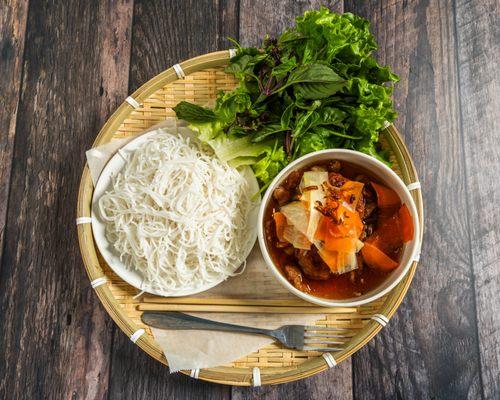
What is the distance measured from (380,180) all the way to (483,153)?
1.00 meters

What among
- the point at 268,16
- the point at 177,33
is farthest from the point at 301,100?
the point at 177,33

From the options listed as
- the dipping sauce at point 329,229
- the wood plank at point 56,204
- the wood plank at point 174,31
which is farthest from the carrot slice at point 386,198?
the wood plank at point 56,204

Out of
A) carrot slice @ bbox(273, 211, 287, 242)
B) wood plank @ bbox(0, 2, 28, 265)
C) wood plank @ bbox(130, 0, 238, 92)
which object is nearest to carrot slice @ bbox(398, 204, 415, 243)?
carrot slice @ bbox(273, 211, 287, 242)

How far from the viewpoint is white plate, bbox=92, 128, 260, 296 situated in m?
2.48

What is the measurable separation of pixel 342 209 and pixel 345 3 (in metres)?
1.58

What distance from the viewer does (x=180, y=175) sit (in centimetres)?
247

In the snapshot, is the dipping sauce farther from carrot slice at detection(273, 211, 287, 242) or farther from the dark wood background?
the dark wood background

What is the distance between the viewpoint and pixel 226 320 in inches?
99.6

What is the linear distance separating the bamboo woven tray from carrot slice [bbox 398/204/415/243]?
29 centimetres

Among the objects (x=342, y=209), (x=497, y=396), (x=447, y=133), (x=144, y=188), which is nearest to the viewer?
(x=342, y=209)

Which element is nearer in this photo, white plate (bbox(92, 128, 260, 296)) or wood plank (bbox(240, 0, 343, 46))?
white plate (bbox(92, 128, 260, 296))

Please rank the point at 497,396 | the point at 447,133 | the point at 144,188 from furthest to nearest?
the point at 447,133
the point at 497,396
the point at 144,188

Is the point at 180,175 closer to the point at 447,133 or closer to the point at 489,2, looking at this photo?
the point at 447,133

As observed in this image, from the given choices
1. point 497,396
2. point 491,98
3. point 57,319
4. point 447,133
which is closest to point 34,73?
point 57,319
